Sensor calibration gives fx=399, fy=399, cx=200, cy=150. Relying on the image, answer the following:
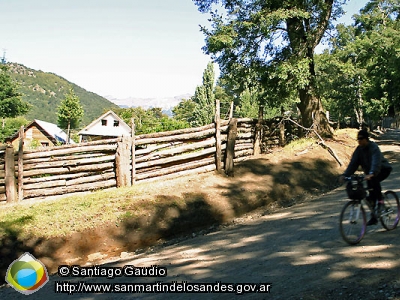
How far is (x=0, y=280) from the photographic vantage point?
24.7 feet

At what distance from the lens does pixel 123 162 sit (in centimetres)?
1166

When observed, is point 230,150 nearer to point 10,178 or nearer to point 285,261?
point 10,178

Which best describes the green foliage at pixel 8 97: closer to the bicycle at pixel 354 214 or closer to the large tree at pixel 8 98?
the large tree at pixel 8 98

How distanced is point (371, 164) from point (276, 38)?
11.8 metres

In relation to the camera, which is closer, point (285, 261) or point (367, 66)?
point (285, 261)

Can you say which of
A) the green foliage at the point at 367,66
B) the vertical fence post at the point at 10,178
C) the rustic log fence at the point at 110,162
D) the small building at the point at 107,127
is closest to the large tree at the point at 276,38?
the rustic log fence at the point at 110,162

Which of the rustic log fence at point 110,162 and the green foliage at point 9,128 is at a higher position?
the green foliage at point 9,128

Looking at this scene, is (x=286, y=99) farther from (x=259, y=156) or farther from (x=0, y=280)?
(x=0, y=280)

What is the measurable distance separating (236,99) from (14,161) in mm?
76290

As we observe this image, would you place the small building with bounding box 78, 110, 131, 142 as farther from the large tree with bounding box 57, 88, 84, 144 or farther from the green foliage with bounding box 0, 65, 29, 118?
the green foliage with bounding box 0, 65, 29, 118

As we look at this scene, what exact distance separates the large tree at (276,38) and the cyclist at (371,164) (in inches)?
359

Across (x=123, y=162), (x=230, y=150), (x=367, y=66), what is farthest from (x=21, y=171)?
(x=367, y=66)

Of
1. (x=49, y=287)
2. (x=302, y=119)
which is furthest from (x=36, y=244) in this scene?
(x=302, y=119)

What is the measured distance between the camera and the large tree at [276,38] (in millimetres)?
15102
